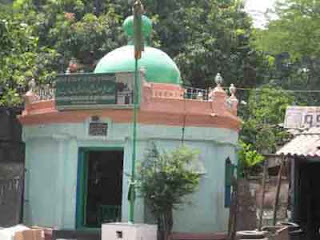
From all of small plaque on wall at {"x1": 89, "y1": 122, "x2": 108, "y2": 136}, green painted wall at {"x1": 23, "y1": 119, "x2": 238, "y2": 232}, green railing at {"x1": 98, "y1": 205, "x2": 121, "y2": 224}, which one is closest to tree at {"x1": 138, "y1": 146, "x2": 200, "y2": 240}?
green painted wall at {"x1": 23, "y1": 119, "x2": 238, "y2": 232}

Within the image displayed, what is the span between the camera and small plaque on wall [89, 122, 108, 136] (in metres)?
16.8

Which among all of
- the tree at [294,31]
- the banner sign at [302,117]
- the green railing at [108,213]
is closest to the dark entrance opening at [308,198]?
the banner sign at [302,117]

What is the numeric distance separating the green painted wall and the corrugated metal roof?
3571 mm

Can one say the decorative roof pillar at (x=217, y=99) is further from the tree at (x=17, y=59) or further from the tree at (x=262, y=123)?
the tree at (x=262, y=123)

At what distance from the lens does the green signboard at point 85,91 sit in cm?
1645

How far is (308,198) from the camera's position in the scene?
46.5 ft

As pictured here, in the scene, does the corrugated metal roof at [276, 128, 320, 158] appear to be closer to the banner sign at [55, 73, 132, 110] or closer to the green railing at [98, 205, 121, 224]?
the banner sign at [55, 73, 132, 110]

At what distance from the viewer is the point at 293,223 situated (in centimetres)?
1387

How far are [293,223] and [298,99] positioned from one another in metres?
20.5

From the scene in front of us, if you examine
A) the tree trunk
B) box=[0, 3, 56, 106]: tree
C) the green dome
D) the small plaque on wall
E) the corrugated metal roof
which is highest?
box=[0, 3, 56, 106]: tree

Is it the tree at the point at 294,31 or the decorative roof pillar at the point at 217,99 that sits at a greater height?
the tree at the point at 294,31

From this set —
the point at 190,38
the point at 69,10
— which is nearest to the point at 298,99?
the point at 190,38

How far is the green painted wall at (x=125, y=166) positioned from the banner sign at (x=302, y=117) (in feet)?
9.64

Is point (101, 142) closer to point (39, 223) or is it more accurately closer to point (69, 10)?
point (39, 223)
